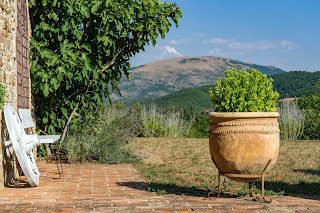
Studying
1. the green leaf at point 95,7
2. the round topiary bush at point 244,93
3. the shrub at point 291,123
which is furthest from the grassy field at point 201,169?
the green leaf at point 95,7

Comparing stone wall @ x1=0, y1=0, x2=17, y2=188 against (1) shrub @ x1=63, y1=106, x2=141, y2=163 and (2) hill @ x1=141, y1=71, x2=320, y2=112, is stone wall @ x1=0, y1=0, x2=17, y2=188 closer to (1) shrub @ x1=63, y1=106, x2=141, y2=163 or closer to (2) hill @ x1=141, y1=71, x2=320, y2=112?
(1) shrub @ x1=63, y1=106, x2=141, y2=163

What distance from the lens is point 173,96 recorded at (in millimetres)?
44000

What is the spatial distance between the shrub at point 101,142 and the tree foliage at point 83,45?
42 cm

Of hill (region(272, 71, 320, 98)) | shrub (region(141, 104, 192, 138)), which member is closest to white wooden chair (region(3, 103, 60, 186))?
shrub (region(141, 104, 192, 138))

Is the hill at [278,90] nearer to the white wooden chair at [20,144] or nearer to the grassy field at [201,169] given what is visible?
the grassy field at [201,169]

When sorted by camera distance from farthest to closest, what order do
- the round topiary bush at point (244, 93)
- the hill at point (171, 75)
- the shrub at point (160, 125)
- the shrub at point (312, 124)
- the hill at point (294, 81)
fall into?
the hill at point (171, 75), the hill at point (294, 81), the shrub at point (312, 124), the shrub at point (160, 125), the round topiary bush at point (244, 93)

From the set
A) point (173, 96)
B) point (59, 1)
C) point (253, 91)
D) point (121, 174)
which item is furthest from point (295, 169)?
point (173, 96)

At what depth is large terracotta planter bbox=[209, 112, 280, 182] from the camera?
5.73m

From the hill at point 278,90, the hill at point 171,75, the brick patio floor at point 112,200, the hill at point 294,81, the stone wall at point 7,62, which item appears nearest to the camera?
the brick patio floor at point 112,200

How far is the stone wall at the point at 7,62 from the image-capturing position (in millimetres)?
6832

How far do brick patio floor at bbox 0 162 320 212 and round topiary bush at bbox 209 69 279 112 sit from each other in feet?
3.53

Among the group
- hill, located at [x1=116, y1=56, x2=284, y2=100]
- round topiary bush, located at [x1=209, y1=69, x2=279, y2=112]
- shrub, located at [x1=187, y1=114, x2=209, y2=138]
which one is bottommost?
shrub, located at [x1=187, y1=114, x2=209, y2=138]

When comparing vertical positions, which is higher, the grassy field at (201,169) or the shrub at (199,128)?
the shrub at (199,128)

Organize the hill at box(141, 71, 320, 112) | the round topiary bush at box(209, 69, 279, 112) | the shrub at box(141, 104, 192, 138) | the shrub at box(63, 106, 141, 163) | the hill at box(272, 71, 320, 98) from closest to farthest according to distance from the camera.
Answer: the round topiary bush at box(209, 69, 279, 112), the shrub at box(63, 106, 141, 163), the shrub at box(141, 104, 192, 138), the hill at box(141, 71, 320, 112), the hill at box(272, 71, 320, 98)
